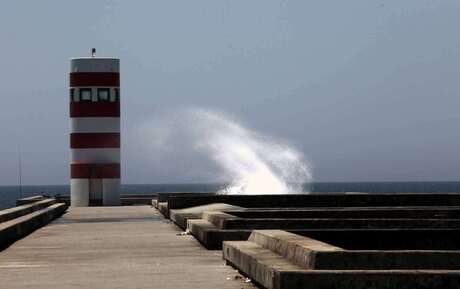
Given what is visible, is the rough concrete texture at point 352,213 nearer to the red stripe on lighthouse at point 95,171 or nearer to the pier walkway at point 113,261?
the pier walkway at point 113,261

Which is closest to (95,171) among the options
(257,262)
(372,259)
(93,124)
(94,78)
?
(93,124)

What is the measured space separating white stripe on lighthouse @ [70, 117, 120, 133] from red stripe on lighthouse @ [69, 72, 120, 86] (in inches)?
58.6

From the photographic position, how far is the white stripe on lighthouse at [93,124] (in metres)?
48.5

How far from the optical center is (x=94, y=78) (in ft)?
159

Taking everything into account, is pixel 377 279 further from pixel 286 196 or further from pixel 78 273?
pixel 286 196

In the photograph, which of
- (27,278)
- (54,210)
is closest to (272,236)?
(27,278)

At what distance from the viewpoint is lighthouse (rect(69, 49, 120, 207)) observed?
159ft

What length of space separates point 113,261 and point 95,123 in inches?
1209

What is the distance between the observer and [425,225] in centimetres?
2141

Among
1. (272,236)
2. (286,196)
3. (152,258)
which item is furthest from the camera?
(286,196)

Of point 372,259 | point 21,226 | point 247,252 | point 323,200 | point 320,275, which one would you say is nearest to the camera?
point 320,275

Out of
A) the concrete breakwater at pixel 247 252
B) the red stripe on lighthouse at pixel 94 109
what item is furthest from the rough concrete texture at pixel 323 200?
the red stripe on lighthouse at pixel 94 109

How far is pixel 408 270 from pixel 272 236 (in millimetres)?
3990

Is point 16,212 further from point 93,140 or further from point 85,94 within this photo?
point 85,94
